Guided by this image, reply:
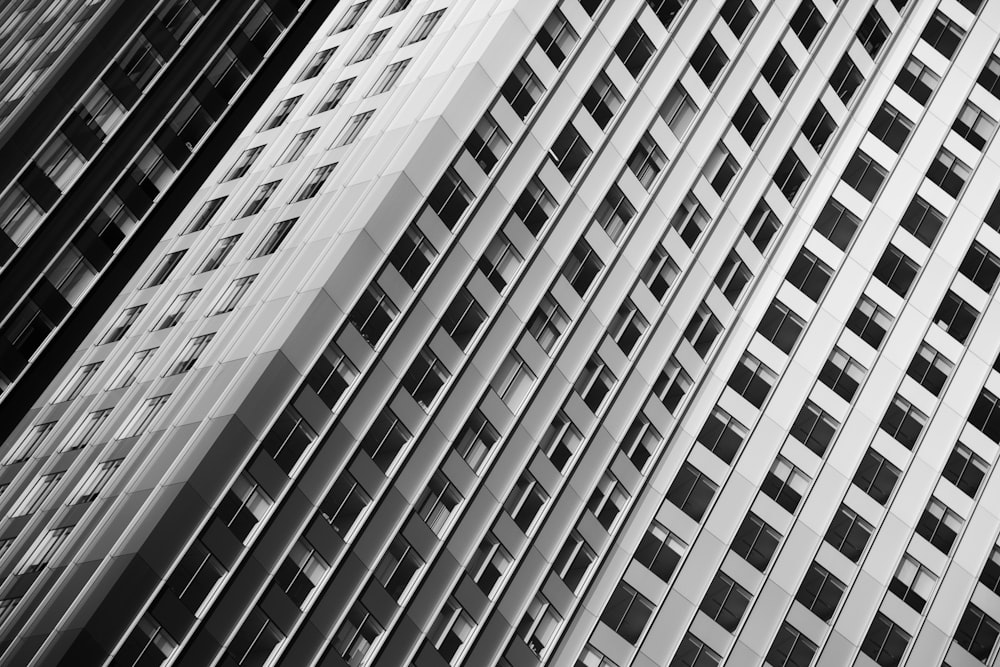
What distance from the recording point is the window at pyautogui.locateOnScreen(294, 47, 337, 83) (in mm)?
64688

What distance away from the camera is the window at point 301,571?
146 ft

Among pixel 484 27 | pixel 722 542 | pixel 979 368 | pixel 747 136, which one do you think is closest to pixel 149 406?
pixel 484 27

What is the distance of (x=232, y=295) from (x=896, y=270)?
30165 millimetres

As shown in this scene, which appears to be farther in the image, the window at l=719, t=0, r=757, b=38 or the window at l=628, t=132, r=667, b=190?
the window at l=719, t=0, r=757, b=38

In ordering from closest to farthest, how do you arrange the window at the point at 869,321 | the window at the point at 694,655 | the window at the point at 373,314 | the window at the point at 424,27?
the window at the point at 373,314 → the window at the point at 694,655 → the window at the point at 424,27 → the window at the point at 869,321

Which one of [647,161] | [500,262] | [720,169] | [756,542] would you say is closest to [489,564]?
[500,262]

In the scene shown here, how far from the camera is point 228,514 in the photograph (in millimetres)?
43750

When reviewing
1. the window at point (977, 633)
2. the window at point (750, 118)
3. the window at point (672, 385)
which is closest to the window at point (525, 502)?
the window at point (672, 385)

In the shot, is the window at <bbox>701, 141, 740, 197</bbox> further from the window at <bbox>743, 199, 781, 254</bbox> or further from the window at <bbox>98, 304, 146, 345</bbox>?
the window at <bbox>98, 304, 146, 345</bbox>

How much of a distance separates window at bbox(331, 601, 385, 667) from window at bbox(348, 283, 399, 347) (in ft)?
32.9

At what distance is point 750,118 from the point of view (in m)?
57.8

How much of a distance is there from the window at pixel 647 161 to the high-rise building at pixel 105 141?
16.6m

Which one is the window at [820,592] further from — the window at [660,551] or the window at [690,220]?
the window at [690,220]

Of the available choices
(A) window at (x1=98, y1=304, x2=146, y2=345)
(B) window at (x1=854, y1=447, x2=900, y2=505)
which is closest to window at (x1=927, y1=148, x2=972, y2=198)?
(B) window at (x1=854, y1=447, x2=900, y2=505)
